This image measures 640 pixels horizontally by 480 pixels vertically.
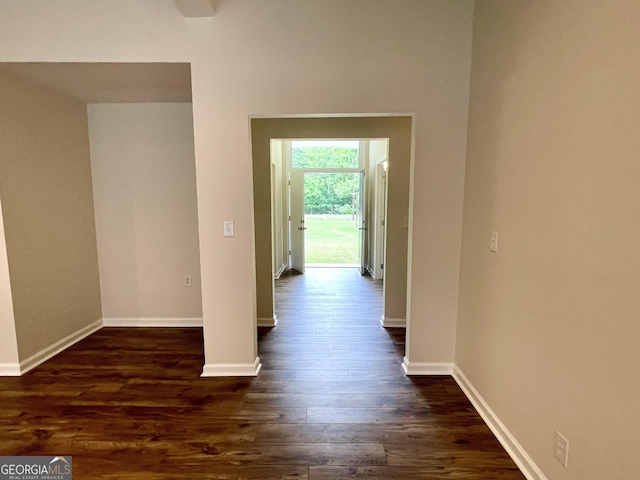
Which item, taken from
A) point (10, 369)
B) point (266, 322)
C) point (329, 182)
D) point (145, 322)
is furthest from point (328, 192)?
point (10, 369)

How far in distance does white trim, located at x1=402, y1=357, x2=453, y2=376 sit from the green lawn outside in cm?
439

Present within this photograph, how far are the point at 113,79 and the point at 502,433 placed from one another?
3.67 meters

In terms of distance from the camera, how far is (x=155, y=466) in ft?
5.07

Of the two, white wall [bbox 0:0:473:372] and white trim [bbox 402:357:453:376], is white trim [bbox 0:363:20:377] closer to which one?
white wall [bbox 0:0:473:372]

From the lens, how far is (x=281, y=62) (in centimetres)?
213

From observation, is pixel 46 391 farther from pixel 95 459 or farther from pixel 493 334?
pixel 493 334

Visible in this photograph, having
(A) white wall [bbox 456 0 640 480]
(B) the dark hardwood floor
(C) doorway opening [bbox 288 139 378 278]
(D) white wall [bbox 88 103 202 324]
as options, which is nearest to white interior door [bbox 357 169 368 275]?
(C) doorway opening [bbox 288 139 378 278]

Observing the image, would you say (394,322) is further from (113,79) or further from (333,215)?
(333,215)

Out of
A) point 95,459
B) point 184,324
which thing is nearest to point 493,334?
point 95,459

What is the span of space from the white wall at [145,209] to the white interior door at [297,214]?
3.04 m

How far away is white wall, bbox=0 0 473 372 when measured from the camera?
2082 millimetres

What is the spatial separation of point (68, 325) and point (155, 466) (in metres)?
2.05

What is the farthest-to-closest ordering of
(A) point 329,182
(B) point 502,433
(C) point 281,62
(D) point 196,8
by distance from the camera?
1. (A) point 329,182
2. (C) point 281,62
3. (D) point 196,8
4. (B) point 502,433

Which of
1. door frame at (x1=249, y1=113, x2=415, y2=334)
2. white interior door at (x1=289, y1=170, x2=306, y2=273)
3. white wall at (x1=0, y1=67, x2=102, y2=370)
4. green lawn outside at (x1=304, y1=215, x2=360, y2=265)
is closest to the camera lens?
white wall at (x1=0, y1=67, x2=102, y2=370)
